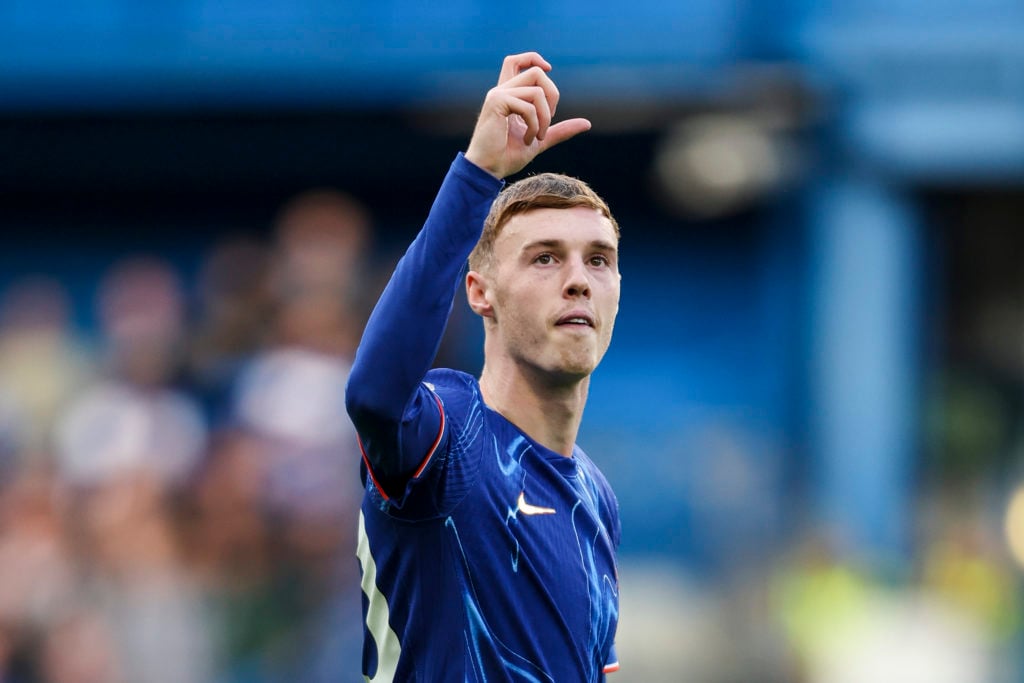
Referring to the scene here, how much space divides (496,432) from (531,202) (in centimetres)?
58

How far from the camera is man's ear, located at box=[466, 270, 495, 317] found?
3.70 m

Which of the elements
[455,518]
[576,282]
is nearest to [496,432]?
[455,518]

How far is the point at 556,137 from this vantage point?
3.45m

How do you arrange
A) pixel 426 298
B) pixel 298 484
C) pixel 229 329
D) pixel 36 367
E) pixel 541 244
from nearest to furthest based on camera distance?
pixel 426 298 → pixel 541 244 → pixel 298 484 → pixel 229 329 → pixel 36 367

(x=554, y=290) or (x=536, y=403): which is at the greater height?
(x=554, y=290)

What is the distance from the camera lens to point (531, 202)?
3.69m

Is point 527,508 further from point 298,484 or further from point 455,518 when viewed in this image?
point 298,484

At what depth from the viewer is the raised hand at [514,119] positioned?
10.5 feet

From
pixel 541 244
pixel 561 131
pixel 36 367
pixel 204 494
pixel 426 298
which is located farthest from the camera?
pixel 36 367

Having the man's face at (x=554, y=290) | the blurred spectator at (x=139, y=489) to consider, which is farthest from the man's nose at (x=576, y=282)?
the blurred spectator at (x=139, y=489)

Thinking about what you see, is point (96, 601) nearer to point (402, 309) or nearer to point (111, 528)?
point (111, 528)

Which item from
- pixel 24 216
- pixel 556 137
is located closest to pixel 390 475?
pixel 556 137

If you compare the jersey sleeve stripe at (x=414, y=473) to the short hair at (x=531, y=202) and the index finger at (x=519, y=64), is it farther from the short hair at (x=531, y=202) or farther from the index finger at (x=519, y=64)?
the index finger at (x=519, y=64)

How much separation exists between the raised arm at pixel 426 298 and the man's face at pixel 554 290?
364 mm
